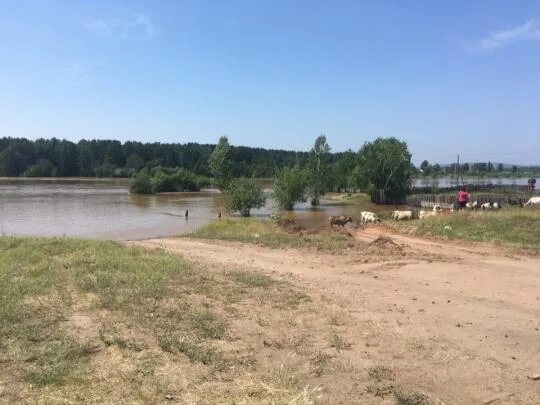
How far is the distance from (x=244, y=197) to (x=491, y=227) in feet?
103

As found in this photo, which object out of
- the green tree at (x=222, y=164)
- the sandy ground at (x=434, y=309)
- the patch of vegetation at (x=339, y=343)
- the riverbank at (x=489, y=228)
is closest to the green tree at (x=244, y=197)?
the riverbank at (x=489, y=228)

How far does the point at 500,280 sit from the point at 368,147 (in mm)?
68811

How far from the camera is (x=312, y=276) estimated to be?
11891 millimetres

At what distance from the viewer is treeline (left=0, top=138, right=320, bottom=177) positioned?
17238cm

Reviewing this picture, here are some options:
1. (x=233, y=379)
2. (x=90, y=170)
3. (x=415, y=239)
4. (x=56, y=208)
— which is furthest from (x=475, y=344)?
(x=90, y=170)

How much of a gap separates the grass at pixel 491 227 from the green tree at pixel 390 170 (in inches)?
2049

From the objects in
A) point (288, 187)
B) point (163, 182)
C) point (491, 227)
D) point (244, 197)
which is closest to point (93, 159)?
point (163, 182)

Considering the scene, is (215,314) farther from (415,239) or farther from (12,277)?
(415,239)

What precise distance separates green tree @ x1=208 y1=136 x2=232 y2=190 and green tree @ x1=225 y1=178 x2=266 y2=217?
3411cm

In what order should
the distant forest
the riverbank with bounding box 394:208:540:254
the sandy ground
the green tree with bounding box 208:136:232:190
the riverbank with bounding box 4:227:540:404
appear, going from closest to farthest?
the riverbank with bounding box 4:227:540:404, the sandy ground, the riverbank with bounding box 394:208:540:254, the green tree with bounding box 208:136:232:190, the distant forest

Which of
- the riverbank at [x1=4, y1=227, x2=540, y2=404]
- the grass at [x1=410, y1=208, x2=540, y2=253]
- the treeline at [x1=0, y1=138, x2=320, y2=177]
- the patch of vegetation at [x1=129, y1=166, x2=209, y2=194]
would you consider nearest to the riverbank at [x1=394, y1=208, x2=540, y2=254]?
the grass at [x1=410, y1=208, x2=540, y2=253]

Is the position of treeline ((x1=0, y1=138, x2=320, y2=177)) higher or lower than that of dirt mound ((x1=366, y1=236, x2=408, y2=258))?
higher

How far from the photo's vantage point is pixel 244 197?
4925 centimetres

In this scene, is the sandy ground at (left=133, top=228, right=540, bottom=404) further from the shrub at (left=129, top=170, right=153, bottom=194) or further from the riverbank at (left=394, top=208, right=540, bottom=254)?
the shrub at (left=129, top=170, right=153, bottom=194)
